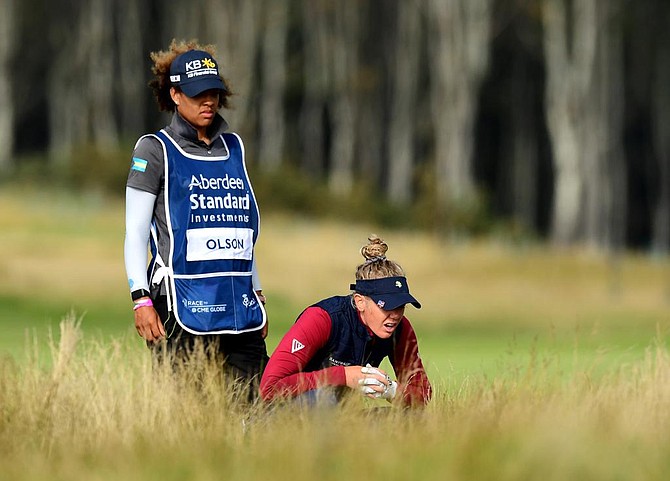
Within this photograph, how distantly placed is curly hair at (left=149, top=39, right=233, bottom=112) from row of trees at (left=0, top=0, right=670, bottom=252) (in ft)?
104

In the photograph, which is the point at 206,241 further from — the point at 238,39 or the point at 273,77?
the point at 273,77

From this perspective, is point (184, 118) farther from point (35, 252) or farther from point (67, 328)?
point (35, 252)

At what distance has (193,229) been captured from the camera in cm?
692

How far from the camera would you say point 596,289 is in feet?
93.4

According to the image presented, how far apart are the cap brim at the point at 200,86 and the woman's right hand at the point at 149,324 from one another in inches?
41.2

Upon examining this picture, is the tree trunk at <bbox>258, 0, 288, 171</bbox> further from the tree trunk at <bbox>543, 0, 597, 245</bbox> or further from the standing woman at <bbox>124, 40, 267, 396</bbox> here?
the standing woman at <bbox>124, 40, 267, 396</bbox>

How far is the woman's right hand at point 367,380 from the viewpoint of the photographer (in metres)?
6.40

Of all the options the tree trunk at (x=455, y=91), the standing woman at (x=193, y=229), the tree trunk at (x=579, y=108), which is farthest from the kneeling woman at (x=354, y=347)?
the tree trunk at (x=579, y=108)

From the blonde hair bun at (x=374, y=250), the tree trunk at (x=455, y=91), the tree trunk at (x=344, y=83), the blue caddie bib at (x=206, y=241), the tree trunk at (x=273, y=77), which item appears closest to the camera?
the blonde hair bun at (x=374, y=250)

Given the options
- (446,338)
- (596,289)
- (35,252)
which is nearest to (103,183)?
(35,252)

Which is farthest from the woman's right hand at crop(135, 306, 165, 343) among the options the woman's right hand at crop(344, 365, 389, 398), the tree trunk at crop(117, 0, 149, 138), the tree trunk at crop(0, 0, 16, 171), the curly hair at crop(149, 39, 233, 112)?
the tree trunk at crop(117, 0, 149, 138)

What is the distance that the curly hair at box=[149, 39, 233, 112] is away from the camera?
726cm

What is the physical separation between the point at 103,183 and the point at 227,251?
37.9 m

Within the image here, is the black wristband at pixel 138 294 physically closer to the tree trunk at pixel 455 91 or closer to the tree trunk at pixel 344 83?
the tree trunk at pixel 455 91
